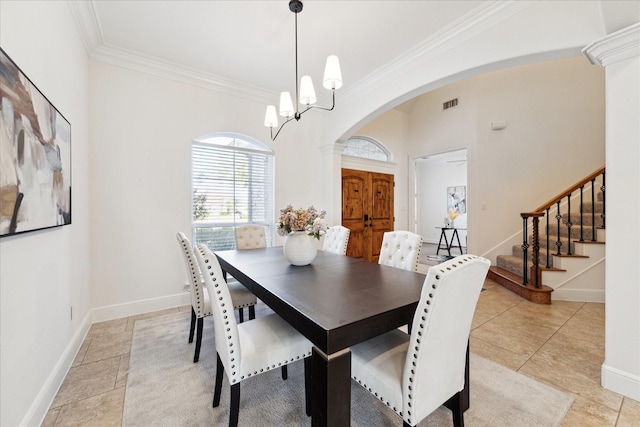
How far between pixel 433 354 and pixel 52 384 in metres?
2.34

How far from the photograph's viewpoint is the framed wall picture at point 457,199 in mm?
7938

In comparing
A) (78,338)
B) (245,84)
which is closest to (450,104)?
(245,84)

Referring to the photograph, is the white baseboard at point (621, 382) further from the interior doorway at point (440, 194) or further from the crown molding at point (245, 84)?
the interior doorway at point (440, 194)

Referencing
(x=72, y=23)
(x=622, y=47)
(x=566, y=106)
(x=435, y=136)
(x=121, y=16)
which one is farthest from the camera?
(x=435, y=136)

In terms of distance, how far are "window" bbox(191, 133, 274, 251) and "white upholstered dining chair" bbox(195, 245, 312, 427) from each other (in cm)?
234

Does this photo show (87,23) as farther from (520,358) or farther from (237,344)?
(520,358)

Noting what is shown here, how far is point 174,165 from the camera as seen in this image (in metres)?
3.28

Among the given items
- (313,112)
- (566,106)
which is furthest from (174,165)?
(566,106)

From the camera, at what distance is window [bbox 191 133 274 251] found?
3.53 meters

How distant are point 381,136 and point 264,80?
2989mm

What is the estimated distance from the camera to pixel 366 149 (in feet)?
18.3

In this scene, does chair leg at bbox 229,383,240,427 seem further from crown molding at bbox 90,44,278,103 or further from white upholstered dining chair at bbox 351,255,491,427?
crown molding at bbox 90,44,278,103

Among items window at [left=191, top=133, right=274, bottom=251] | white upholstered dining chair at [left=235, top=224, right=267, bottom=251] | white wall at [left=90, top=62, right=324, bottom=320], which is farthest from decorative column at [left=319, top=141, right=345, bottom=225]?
white wall at [left=90, top=62, right=324, bottom=320]

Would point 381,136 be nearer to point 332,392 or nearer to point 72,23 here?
point 72,23
